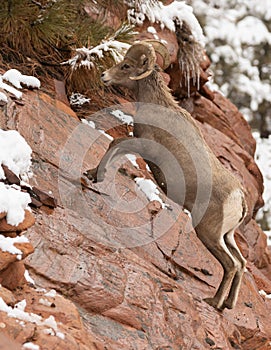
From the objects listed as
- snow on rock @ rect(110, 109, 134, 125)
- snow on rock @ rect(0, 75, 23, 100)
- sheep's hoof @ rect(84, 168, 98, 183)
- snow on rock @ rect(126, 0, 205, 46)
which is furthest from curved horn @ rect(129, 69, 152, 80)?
snow on rock @ rect(126, 0, 205, 46)

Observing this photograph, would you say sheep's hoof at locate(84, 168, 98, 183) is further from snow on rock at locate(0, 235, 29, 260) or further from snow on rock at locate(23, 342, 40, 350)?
snow on rock at locate(23, 342, 40, 350)

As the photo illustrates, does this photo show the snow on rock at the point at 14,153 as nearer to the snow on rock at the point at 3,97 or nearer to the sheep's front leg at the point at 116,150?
the snow on rock at the point at 3,97

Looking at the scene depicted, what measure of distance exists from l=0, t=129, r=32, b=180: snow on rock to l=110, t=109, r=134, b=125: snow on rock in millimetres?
2622

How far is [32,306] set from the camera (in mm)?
4023

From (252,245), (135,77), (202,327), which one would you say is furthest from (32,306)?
(252,245)

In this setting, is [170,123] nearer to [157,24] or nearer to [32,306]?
[32,306]

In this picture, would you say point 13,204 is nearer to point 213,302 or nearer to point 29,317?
point 29,317

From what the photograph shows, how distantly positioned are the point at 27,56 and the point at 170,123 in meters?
2.08

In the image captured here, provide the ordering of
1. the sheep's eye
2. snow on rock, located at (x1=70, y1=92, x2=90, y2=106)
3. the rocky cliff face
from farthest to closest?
snow on rock, located at (x1=70, y1=92, x2=90, y2=106) < the sheep's eye < the rocky cliff face

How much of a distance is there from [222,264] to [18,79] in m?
2.45

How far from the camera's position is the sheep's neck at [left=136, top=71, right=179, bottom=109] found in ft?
19.8

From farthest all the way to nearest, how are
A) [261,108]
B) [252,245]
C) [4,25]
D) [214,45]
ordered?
[261,108] < [214,45] < [252,245] < [4,25]

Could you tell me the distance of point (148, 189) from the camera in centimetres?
675

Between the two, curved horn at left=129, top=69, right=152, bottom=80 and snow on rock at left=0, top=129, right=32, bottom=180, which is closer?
snow on rock at left=0, top=129, right=32, bottom=180
